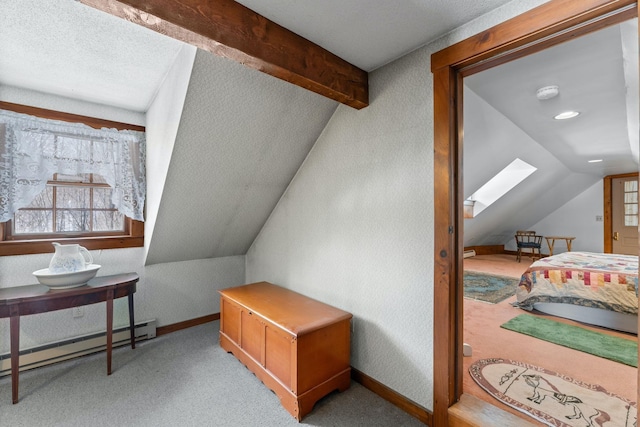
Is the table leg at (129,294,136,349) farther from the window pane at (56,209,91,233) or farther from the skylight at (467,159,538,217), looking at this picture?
the skylight at (467,159,538,217)

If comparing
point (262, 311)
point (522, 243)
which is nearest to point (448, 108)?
point (262, 311)

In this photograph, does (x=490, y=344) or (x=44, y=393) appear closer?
(x=44, y=393)

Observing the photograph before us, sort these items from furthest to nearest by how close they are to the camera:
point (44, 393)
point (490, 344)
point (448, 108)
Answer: point (490, 344), point (44, 393), point (448, 108)

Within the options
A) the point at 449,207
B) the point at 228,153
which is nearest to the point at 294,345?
the point at 449,207

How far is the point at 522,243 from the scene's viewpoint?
20.9 feet

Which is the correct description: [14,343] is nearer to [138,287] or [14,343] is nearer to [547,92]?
[138,287]

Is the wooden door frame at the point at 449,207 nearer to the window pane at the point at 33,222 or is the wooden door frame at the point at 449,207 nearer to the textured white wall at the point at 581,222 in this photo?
the window pane at the point at 33,222

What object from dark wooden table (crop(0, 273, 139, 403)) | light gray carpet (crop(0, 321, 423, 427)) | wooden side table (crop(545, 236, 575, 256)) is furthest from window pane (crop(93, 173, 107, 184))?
wooden side table (crop(545, 236, 575, 256))

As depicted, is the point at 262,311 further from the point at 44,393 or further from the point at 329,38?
Result: the point at 329,38

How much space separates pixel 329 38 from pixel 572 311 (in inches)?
147

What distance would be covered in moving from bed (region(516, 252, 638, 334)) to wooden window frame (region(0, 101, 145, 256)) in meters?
4.43

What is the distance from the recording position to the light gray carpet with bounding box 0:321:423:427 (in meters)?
1.69

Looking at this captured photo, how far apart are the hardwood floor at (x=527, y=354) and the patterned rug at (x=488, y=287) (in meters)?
0.42

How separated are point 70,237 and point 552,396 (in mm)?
3884
